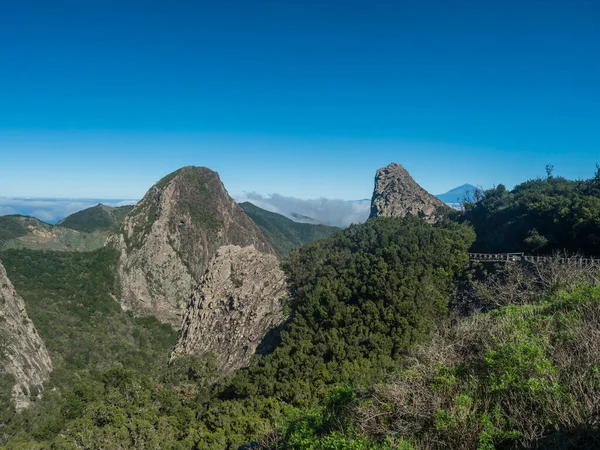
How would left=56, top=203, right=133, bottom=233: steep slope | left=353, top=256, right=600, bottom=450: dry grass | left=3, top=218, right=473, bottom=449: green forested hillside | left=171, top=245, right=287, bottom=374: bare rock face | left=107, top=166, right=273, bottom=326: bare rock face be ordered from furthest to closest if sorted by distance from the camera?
left=56, top=203, right=133, bottom=233: steep slope
left=107, top=166, right=273, bottom=326: bare rock face
left=171, top=245, right=287, bottom=374: bare rock face
left=3, top=218, right=473, bottom=449: green forested hillside
left=353, top=256, right=600, bottom=450: dry grass

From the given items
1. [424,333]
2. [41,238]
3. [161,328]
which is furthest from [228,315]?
[41,238]

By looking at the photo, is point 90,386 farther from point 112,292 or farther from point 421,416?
point 112,292

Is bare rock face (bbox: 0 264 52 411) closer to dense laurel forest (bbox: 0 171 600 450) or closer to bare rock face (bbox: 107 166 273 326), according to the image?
dense laurel forest (bbox: 0 171 600 450)

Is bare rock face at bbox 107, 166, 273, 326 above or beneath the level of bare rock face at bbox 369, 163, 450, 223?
beneath

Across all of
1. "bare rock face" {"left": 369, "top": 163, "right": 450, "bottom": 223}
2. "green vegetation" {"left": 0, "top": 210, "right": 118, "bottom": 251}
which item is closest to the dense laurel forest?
"bare rock face" {"left": 369, "top": 163, "right": 450, "bottom": 223}

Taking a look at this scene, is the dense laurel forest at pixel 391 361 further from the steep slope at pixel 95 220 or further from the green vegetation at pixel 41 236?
the steep slope at pixel 95 220

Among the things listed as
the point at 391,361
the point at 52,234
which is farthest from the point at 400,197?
the point at 52,234
